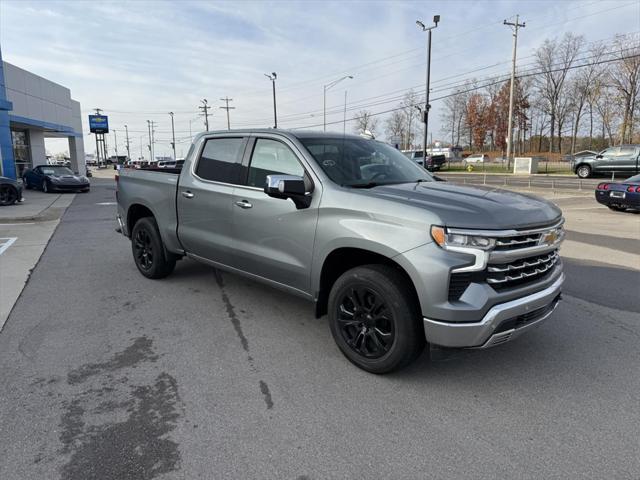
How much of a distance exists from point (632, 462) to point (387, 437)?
1365 mm

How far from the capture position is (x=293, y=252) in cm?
404

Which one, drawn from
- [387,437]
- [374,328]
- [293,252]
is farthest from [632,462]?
[293,252]

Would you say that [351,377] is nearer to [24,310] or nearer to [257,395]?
[257,395]

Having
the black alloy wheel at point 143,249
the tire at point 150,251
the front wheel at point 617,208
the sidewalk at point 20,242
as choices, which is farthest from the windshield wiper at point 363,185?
the front wheel at point 617,208

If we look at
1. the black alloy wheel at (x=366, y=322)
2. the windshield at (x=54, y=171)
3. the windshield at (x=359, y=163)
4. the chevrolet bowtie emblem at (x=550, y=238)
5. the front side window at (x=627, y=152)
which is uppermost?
the front side window at (x=627, y=152)

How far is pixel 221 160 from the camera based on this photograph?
5.00 metres

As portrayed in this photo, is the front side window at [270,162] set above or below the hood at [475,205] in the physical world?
above

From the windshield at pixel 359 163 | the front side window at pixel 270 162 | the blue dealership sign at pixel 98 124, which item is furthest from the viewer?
the blue dealership sign at pixel 98 124

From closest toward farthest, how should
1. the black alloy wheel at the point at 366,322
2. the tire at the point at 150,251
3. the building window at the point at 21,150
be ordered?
the black alloy wheel at the point at 366,322, the tire at the point at 150,251, the building window at the point at 21,150

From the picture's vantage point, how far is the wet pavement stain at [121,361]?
361 cm

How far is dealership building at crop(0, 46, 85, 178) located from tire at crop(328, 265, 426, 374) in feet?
85.5

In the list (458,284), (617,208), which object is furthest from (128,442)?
(617,208)

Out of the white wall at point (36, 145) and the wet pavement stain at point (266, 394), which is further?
the white wall at point (36, 145)

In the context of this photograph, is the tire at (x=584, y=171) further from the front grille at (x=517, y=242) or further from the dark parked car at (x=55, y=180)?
the front grille at (x=517, y=242)
